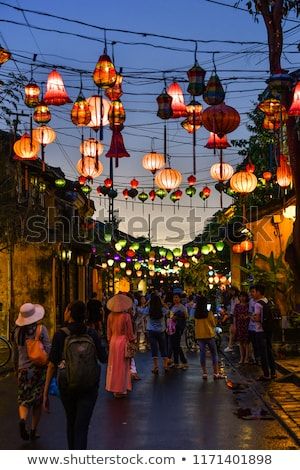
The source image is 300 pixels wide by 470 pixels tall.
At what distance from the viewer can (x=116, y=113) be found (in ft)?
57.7

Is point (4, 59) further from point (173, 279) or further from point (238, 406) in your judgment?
point (173, 279)

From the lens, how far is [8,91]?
62.6 feet

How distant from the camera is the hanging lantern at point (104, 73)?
15.6 m

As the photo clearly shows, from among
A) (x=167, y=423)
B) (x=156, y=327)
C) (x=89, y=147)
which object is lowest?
(x=167, y=423)

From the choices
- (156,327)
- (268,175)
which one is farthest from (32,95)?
(268,175)

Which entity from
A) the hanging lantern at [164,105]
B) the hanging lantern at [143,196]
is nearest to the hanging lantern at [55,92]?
the hanging lantern at [164,105]

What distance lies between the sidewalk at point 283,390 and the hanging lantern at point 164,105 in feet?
20.4

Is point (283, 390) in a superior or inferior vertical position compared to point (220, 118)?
inferior

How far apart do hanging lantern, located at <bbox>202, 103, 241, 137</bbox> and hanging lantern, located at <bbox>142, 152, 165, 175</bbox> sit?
5298 mm

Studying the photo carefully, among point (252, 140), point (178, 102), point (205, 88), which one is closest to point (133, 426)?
point (205, 88)

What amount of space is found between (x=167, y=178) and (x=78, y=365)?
13.4 m

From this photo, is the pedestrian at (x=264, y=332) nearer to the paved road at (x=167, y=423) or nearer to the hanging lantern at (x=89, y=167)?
the paved road at (x=167, y=423)

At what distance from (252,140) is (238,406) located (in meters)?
21.1

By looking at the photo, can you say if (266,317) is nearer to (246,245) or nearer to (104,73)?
(104,73)
